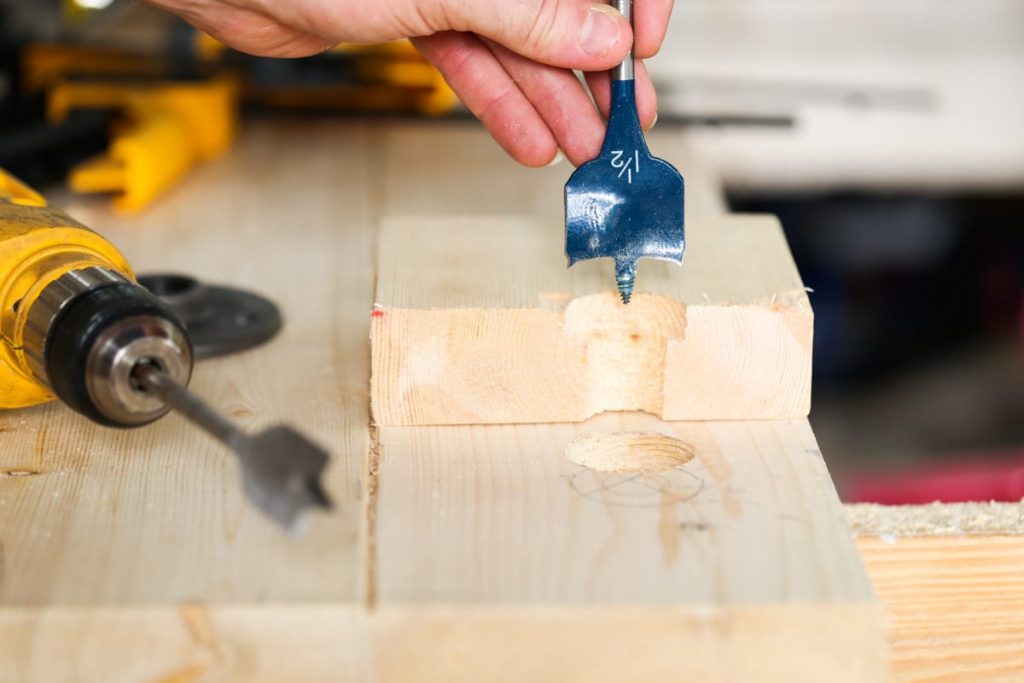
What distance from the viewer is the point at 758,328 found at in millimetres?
975

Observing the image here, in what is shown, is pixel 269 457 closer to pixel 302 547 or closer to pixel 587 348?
pixel 302 547

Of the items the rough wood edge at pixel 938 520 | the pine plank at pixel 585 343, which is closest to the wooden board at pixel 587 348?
the pine plank at pixel 585 343

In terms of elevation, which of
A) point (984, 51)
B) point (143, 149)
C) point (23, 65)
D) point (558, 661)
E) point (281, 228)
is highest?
point (984, 51)

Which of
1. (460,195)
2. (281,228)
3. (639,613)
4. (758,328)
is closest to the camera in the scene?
(639,613)

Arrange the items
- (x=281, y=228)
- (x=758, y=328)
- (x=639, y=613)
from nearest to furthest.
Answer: (x=639, y=613) < (x=758, y=328) < (x=281, y=228)

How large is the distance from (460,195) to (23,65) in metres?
0.84

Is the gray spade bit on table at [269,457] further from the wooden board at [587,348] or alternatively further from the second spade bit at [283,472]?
the wooden board at [587,348]

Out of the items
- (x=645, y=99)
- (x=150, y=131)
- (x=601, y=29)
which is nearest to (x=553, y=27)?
(x=601, y=29)

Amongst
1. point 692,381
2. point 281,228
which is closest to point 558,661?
point 692,381

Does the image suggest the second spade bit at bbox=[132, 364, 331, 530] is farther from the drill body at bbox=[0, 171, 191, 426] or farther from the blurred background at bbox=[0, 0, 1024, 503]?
the blurred background at bbox=[0, 0, 1024, 503]

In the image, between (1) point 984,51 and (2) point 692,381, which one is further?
(1) point 984,51

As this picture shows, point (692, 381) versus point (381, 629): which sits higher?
point (692, 381)

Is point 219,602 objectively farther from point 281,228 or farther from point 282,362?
point 281,228

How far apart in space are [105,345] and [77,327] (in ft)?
0.09
